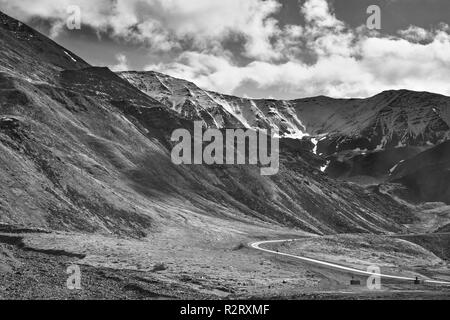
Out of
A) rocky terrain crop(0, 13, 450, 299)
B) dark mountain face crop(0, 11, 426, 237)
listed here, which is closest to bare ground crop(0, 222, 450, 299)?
rocky terrain crop(0, 13, 450, 299)

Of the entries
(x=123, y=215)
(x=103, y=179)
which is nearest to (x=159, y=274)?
(x=123, y=215)

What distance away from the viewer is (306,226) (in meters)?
172

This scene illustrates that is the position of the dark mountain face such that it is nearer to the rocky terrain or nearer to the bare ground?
the rocky terrain

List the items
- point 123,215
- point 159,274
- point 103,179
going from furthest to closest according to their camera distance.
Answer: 1. point 103,179
2. point 123,215
3. point 159,274

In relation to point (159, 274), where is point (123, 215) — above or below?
above

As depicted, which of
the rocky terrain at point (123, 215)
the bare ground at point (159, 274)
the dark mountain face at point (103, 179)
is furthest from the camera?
the dark mountain face at point (103, 179)

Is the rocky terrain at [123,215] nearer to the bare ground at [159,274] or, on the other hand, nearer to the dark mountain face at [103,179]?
the bare ground at [159,274]

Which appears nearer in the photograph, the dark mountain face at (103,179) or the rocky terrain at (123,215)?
the rocky terrain at (123,215)

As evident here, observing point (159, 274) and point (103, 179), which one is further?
point (103, 179)

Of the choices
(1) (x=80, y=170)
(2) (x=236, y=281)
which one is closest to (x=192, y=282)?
(2) (x=236, y=281)

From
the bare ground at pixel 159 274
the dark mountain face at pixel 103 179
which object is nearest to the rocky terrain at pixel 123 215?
the bare ground at pixel 159 274

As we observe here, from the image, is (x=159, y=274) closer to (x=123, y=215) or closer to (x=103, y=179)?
(x=123, y=215)
